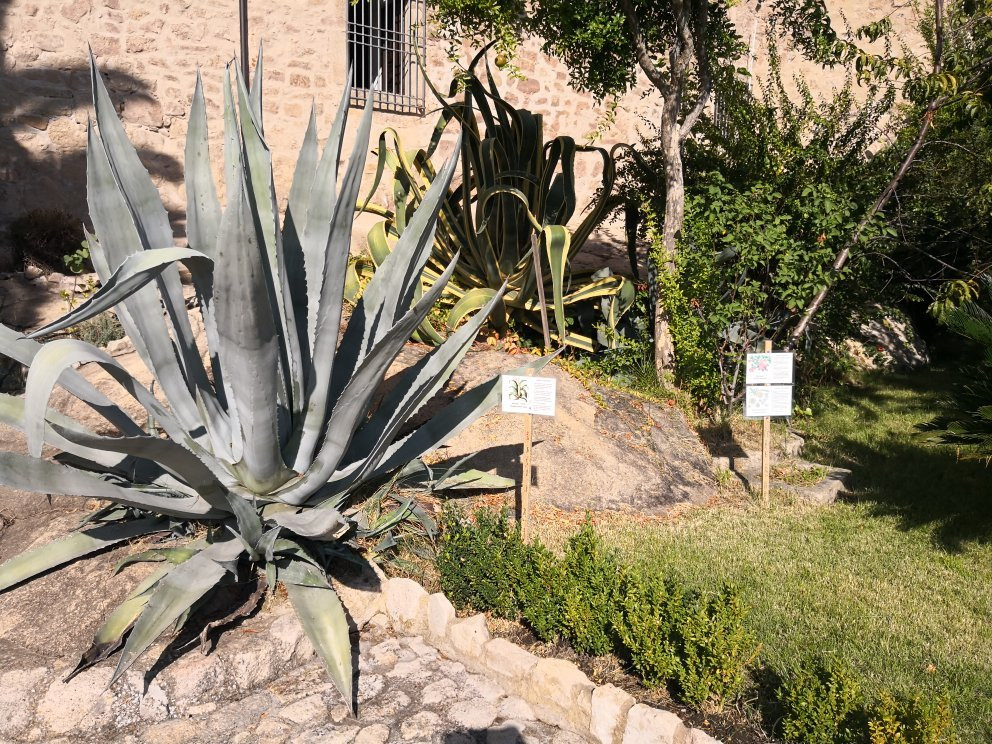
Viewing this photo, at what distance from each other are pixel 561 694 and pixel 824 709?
29.8 inches

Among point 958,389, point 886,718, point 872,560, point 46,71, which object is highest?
point 46,71

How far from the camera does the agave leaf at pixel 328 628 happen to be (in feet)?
8.81

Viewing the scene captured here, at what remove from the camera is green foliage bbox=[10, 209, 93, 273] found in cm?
725

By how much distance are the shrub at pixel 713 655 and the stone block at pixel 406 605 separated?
0.94m

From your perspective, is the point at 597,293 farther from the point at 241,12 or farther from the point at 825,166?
the point at 241,12

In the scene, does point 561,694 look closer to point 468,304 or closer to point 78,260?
point 468,304

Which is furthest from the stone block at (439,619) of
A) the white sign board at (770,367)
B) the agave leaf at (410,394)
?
the white sign board at (770,367)

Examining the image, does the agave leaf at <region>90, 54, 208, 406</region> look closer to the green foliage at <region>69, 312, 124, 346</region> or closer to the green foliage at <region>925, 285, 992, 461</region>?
the green foliage at <region>69, 312, 124, 346</region>

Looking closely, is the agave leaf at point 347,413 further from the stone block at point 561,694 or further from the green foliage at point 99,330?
the green foliage at point 99,330

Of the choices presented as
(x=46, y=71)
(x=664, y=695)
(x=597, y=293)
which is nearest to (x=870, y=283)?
(x=597, y=293)

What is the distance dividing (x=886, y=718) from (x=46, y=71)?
8166mm

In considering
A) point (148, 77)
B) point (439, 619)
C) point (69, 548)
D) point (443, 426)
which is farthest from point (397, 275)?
point (148, 77)

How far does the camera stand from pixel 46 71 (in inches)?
303

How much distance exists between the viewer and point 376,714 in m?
2.72
